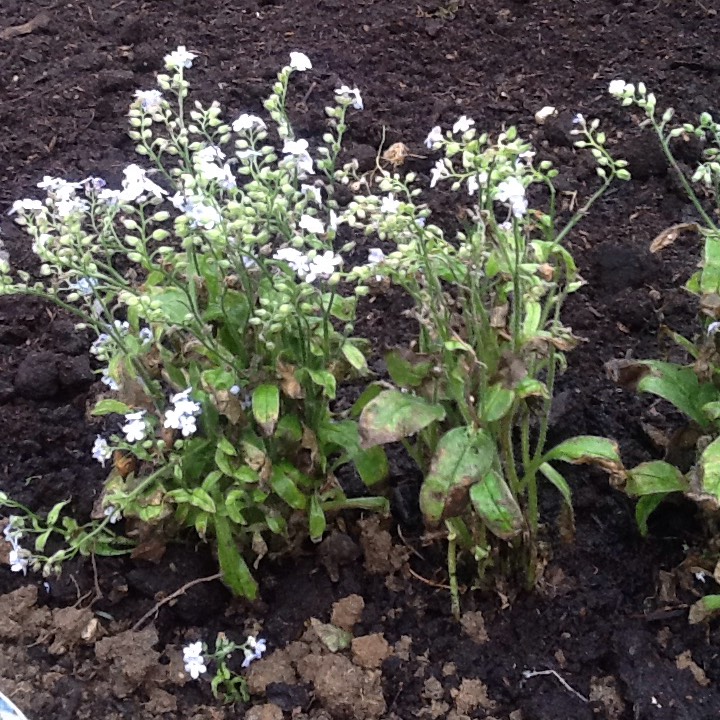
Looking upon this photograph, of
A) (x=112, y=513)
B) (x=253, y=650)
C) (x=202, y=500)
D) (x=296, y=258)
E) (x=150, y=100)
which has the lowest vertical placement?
(x=253, y=650)

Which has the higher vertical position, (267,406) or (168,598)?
(267,406)

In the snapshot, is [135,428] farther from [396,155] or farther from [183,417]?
[396,155]

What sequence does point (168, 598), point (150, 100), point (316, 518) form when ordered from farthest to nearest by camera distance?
point (168, 598) → point (316, 518) → point (150, 100)

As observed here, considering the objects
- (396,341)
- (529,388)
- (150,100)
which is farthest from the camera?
(396,341)

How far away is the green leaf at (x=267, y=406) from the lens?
176cm

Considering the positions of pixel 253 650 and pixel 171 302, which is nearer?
pixel 171 302

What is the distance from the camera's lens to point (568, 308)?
262 cm

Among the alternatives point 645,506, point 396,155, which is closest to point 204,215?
point 645,506

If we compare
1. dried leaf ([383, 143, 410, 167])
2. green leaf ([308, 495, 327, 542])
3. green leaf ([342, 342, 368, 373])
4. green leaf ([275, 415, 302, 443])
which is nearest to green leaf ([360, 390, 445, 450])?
green leaf ([342, 342, 368, 373])

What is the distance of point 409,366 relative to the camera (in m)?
1.79

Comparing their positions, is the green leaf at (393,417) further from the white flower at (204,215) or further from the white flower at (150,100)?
the white flower at (150,100)

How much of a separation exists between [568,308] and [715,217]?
611mm

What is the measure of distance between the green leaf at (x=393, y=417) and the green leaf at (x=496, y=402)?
0.08 meters

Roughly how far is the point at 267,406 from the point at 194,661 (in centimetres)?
61
